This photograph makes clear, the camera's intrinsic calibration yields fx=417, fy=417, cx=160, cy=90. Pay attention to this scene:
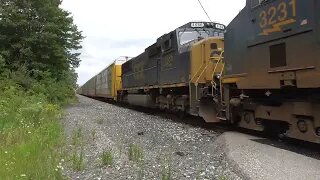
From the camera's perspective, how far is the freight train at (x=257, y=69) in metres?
6.90

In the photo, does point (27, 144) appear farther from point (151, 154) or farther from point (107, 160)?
point (151, 154)

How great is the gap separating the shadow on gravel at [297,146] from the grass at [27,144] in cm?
392

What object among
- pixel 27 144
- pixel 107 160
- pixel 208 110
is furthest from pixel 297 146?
pixel 27 144

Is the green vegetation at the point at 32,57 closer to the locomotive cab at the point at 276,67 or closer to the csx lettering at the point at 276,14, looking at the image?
the locomotive cab at the point at 276,67

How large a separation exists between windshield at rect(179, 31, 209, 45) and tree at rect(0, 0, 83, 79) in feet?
31.3

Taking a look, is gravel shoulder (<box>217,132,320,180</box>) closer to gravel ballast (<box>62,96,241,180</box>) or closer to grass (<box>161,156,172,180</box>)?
gravel ballast (<box>62,96,241,180</box>)

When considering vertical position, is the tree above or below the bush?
above

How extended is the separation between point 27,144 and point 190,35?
8069 mm

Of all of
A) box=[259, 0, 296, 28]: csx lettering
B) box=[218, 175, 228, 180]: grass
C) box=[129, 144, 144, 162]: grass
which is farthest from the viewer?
box=[259, 0, 296, 28]: csx lettering

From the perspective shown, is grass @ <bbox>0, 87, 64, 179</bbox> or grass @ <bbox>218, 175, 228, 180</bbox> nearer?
grass @ <bbox>218, 175, 228, 180</bbox>

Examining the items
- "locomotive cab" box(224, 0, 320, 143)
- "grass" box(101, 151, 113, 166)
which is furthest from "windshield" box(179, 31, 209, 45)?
"grass" box(101, 151, 113, 166)

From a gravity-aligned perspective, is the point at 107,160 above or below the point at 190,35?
below

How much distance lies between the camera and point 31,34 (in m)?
21.4

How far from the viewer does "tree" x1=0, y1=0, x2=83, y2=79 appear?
68.3 feet
